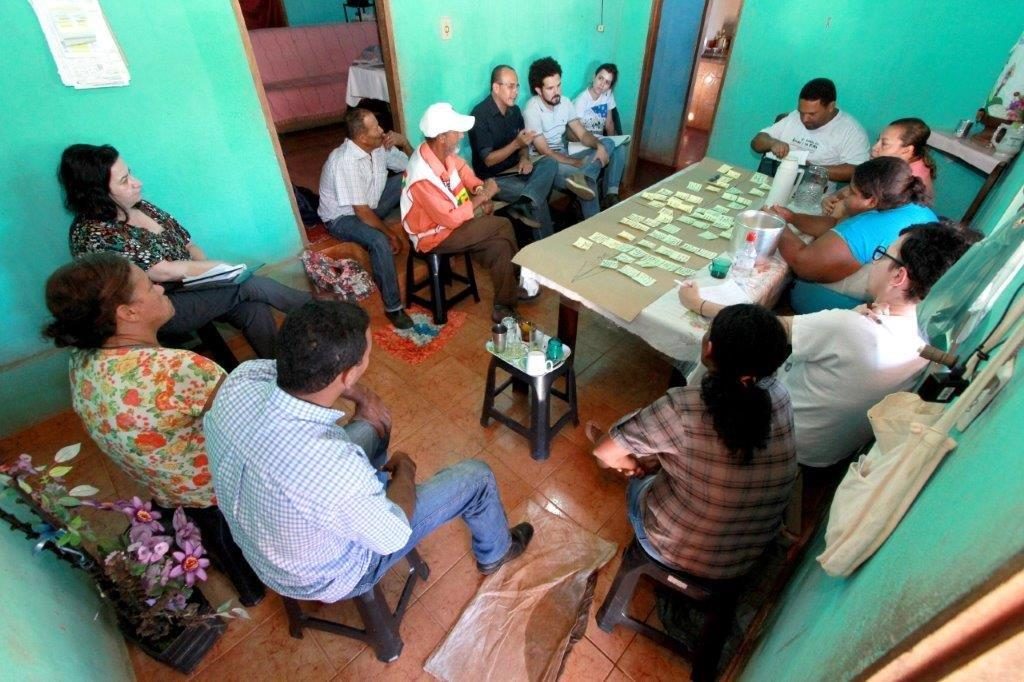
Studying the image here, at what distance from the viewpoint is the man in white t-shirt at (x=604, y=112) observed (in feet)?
13.2

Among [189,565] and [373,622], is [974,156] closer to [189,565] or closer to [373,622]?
[373,622]

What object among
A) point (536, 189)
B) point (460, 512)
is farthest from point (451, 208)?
point (460, 512)

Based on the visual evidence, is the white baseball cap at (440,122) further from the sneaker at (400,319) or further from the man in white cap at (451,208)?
the sneaker at (400,319)

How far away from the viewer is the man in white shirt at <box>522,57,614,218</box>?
3.65m

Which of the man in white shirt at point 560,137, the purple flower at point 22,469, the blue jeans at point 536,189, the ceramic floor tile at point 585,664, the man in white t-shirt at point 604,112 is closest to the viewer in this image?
the purple flower at point 22,469

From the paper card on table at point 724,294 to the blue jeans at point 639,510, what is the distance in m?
0.72

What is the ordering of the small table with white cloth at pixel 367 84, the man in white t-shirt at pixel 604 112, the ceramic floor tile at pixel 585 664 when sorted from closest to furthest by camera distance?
the ceramic floor tile at pixel 585 664, the man in white t-shirt at pixel 604 112, the small table with white cloth at pixel 367 84

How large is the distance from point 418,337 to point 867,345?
226 centimetres

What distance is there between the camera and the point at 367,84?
4559 mm

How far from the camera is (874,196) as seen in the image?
1.96 meters

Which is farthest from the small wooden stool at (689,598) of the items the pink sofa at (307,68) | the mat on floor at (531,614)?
the pink sofa at (307,68)

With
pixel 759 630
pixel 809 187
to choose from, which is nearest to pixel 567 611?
pixel 759 630

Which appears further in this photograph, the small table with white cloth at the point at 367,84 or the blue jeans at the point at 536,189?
the small table with white cloth at the point at 367,84

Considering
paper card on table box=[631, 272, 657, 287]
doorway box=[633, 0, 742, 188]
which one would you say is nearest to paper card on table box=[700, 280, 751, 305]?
paper card on table box=[631, 272, 657, 287]
